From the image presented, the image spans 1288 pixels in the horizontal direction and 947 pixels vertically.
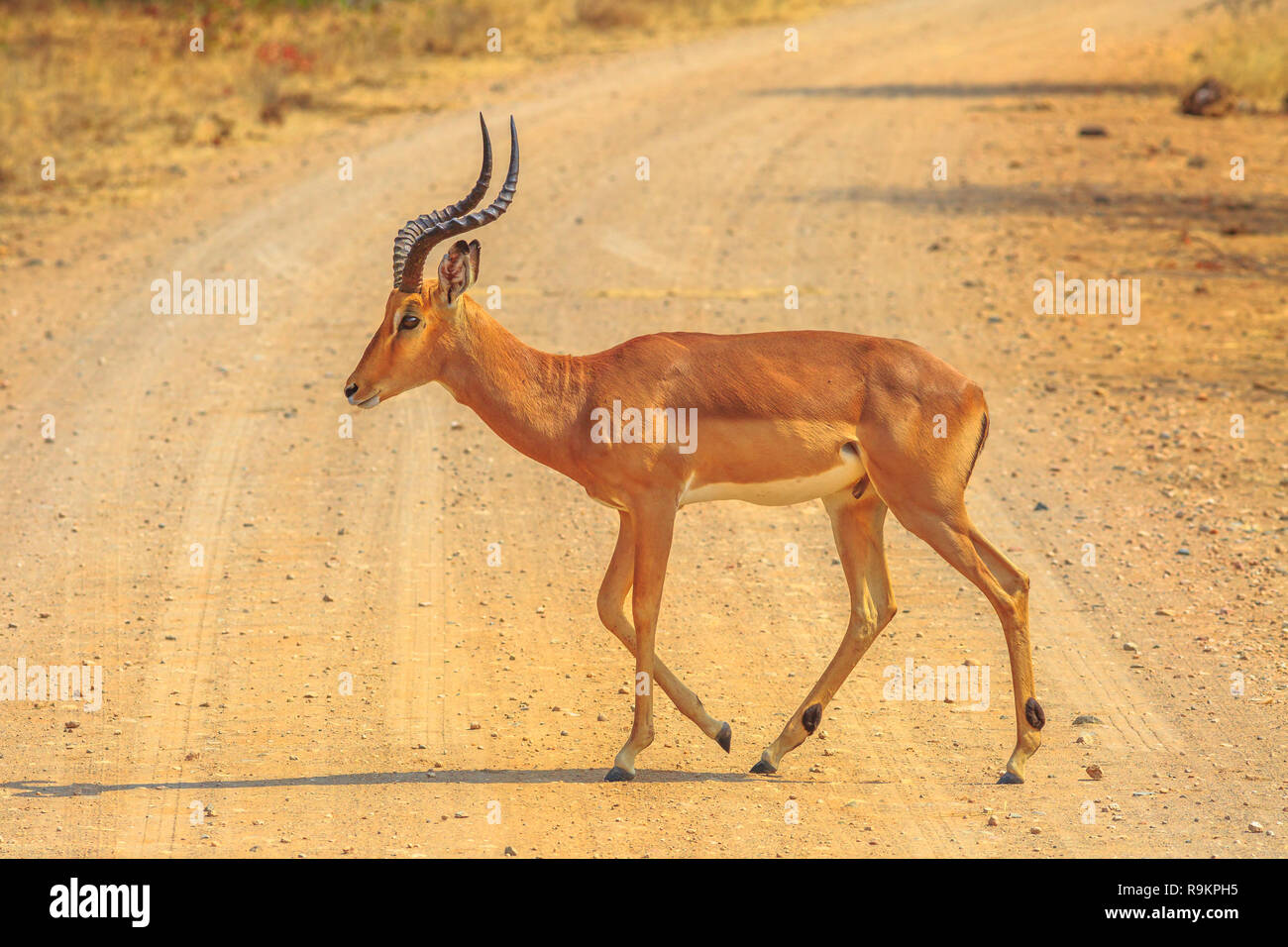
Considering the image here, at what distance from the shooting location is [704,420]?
22.6 ft

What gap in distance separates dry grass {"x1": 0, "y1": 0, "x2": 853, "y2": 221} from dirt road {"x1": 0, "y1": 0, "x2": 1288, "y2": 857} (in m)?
1.91

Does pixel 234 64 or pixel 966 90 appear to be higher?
pixel 234 64

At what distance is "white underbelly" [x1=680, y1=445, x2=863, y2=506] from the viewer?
6918 mm

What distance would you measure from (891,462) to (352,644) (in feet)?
10.4

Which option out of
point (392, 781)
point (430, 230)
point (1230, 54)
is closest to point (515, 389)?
point (430, 230)

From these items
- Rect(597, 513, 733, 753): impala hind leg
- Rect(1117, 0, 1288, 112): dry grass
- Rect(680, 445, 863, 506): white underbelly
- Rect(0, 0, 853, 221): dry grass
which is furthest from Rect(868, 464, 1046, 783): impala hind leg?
Rect(1117, 0, 1288, 112): dry grass

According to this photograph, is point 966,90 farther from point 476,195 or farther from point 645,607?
point 645,607

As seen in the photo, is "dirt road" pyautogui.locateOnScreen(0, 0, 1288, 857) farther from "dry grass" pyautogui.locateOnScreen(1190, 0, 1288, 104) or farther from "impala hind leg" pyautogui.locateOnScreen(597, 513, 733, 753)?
"dry grass" pyautogui.locateOnScreen(1190, 0, 1288, 104)

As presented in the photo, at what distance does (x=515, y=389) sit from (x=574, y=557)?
283 cm

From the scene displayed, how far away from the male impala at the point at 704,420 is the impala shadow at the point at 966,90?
1911 cm

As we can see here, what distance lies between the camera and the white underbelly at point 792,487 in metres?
6.92

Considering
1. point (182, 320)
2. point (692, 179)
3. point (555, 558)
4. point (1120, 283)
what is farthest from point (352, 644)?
point (692, 179)

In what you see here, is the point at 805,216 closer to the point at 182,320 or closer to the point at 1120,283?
the point at 1120,283

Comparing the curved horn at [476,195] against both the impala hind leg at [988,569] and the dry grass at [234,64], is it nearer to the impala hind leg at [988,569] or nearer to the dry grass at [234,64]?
the impala hind leg at [988,569]
